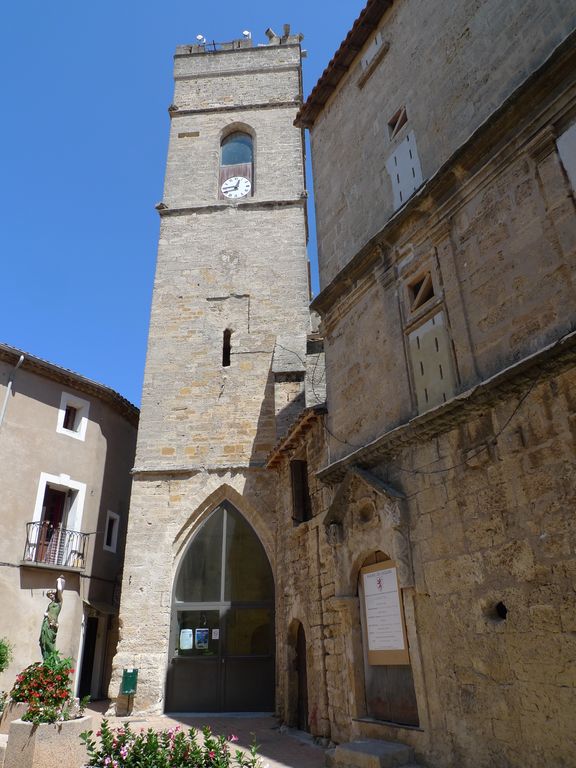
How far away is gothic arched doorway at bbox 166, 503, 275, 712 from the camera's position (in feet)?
34.0

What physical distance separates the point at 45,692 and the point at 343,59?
10.2 metres

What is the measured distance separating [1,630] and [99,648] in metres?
3.12

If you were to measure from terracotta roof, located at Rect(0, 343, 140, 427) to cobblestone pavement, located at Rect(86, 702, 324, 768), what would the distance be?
697 cm

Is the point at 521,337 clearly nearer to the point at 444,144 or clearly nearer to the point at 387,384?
the point at 387,384

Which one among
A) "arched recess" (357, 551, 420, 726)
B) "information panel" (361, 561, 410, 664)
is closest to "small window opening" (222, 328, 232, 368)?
"arched recess" (357, 551, 420, 726)

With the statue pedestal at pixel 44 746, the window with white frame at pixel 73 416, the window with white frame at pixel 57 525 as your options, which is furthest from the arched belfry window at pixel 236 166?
the statue pedestal at pixel 44 746

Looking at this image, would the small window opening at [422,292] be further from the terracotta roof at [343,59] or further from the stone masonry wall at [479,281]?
the terracotta roof at [343,59]

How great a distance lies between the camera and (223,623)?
10883 mm

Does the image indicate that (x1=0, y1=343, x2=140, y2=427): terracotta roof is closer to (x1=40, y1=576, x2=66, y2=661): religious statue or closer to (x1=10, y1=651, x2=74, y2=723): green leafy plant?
(x1=40, y1=576, x2=66, y2=661): religious statue

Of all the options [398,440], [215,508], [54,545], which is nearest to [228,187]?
[215,508]

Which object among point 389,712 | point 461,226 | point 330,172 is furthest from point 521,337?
point 330,172

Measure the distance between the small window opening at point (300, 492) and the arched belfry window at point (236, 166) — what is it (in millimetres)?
9024

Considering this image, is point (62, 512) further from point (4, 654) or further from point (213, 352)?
point (213, 352)

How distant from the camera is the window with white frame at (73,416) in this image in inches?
518
